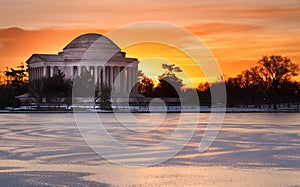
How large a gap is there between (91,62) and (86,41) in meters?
4.70

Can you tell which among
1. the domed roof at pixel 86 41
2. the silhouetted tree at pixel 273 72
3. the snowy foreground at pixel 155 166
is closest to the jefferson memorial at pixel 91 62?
the domed roof at pixel 86 41

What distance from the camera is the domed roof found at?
133625 mm

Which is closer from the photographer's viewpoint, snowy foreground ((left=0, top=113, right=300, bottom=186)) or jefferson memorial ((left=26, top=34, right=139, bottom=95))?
→ snowy foreground ((left=0, top=113, right=300, bottom=186))

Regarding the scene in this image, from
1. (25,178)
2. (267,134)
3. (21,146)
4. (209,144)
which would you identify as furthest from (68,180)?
(267,134)

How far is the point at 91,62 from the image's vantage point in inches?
5212

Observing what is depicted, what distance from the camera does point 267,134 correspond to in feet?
109

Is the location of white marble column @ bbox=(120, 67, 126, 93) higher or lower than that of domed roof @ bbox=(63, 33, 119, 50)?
lower

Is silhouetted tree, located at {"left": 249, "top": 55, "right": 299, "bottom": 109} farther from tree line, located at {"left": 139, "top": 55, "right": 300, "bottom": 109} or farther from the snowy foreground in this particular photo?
the snowy foreground

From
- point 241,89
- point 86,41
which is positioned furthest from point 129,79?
point 241,89

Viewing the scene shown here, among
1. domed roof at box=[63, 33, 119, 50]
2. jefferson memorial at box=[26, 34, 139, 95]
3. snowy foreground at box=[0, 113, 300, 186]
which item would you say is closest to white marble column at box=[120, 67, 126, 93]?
jefferson memorial at box=[26, 34, 139, 95]

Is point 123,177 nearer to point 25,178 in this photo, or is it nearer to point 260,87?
point 25,178

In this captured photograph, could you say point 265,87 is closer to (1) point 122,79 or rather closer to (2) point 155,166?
(1) point 122,79

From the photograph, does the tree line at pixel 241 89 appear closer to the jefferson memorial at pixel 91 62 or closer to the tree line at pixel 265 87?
the tree line at pixel 265 87

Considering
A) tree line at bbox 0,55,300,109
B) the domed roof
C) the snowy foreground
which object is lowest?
→ the snowy foreground
